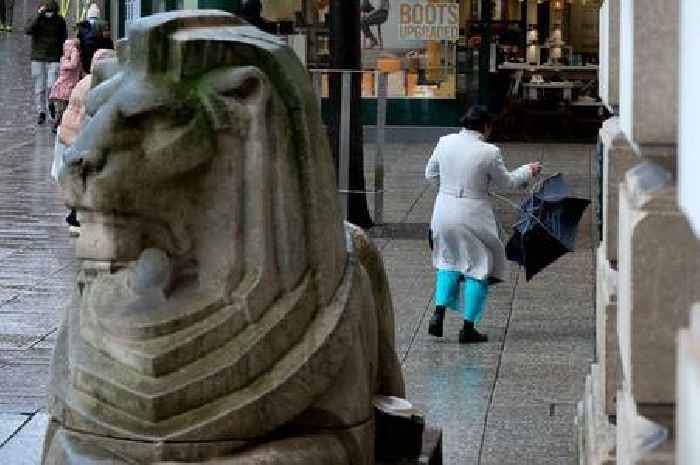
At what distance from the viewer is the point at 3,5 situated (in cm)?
5491

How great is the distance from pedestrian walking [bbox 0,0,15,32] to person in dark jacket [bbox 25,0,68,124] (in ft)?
76.3

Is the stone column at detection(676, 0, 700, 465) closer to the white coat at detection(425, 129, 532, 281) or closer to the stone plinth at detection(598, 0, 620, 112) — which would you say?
the stone plinth at detection(598, 0, 620, 112)

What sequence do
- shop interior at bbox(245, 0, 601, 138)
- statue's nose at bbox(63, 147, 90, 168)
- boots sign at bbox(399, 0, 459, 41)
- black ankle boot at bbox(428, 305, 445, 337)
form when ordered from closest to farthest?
statue's nose at bbox(63, 147, 90, 168), black ankle boot at bbox(428, 305, 445, 337), boots sign at bbox(399, 0, 459, 41), shop interior at bbox(245, 0, 601, 138)

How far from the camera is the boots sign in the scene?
2838 centimetres

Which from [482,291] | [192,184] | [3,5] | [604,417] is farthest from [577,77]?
[3,5]

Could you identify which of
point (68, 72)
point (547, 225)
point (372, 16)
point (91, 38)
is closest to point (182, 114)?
point (547, 225)

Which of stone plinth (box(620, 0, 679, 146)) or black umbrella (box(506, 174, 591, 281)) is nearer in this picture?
stone plinth (box(620, 0, 679, 146))

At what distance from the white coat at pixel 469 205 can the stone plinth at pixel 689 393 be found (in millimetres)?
9509

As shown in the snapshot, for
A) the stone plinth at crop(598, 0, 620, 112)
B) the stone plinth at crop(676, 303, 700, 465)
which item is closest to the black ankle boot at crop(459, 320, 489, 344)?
the stone plinth at crop(598, 0, 620, 112)

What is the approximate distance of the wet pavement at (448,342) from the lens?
962 cm

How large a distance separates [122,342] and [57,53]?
2697cm

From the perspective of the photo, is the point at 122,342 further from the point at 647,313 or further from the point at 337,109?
the point at 337,109

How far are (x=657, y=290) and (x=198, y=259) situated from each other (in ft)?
5.56

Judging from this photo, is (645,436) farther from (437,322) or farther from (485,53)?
(485,53)
